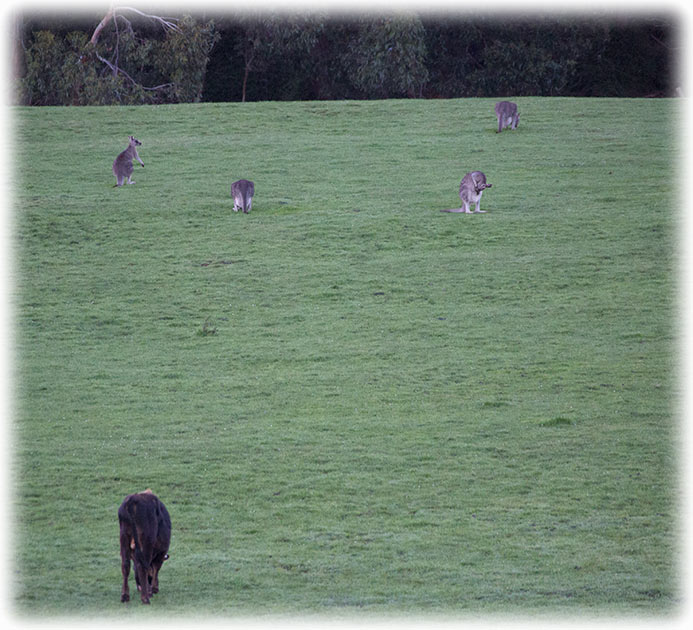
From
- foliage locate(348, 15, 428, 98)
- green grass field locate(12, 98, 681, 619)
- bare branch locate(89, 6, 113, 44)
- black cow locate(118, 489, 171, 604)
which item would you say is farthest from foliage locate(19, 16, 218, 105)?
black cow locate(118, 489, 171, 604)

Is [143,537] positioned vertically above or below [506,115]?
below

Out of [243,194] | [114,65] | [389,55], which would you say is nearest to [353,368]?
[243,194]

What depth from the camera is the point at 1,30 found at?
85.3 ft

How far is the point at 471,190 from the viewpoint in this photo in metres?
22.1

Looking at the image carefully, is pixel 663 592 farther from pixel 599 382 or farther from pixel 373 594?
pixel 599 382

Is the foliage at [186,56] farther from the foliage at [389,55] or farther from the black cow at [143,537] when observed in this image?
the black cow at [143,537]

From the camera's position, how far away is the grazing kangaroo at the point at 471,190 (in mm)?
21484

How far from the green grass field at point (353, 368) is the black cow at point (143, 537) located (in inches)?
10.7

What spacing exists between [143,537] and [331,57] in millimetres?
38695

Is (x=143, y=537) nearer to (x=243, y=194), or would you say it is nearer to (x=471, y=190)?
(x=243, y=194)

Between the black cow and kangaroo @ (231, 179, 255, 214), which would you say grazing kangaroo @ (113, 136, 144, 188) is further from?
the black cow

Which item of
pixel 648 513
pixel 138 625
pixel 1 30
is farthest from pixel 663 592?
pixel 1 30

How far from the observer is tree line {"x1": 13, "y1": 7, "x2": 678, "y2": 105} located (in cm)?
3741

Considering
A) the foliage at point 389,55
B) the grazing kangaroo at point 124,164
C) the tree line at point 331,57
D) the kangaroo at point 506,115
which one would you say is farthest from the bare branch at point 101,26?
the kangaroo at point 506,115
